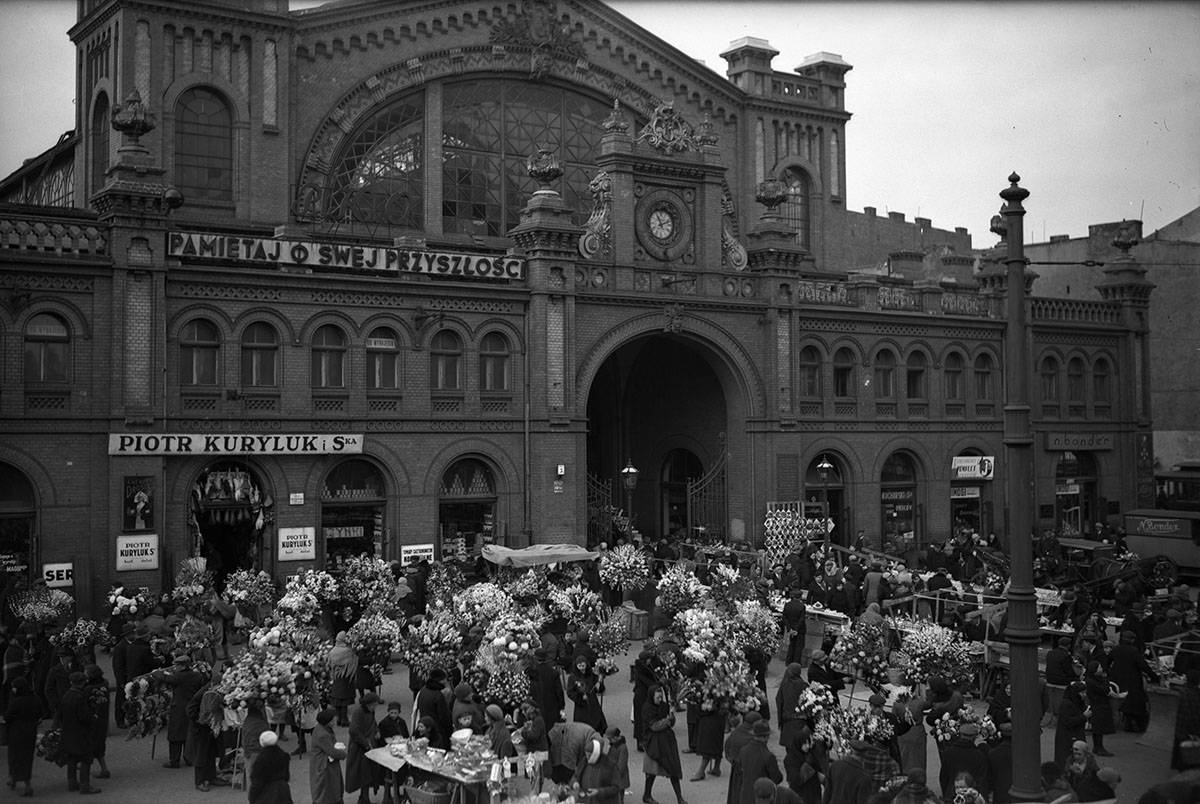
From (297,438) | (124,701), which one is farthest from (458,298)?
(124,701)

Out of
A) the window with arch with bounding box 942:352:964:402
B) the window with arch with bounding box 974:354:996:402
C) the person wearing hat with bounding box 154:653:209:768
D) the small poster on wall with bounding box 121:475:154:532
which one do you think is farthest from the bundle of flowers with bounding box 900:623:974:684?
the window with arch with bounding box 974:354:996:402

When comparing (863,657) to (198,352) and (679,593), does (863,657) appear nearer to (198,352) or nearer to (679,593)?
(679,593)

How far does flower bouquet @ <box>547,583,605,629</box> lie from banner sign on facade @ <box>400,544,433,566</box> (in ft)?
35.6

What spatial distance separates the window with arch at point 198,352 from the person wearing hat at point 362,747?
18.5m

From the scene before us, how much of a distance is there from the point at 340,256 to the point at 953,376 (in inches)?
995

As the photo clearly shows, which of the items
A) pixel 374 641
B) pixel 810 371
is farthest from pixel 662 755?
pixel 810 371

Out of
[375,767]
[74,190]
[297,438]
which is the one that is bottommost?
[375,767]

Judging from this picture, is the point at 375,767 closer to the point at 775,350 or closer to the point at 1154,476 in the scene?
the point at 775,350

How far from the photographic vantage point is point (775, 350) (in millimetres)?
43062

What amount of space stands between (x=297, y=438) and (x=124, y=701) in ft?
43.7

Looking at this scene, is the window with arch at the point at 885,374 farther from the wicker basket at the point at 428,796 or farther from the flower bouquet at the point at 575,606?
the wicker basket at the point at 428,796

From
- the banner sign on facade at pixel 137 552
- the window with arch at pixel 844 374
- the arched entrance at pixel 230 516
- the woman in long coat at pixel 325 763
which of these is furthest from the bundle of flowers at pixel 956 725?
the window with arch at pixel 844 374

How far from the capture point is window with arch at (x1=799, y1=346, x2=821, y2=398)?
44.7 metres

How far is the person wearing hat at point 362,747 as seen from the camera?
17.4 m
